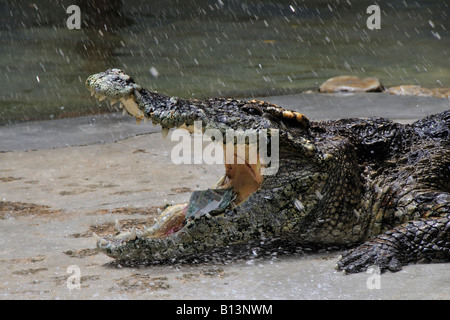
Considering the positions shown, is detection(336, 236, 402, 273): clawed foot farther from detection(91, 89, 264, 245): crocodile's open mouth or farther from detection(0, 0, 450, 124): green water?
detection(0, 0, 450, 124): green water

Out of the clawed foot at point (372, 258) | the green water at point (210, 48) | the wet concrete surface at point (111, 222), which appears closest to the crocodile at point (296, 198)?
the clawed foot at point (372, 258)

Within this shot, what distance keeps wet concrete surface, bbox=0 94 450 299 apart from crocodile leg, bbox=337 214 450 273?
7 centimetres

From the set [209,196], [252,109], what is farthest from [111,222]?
[252,109]

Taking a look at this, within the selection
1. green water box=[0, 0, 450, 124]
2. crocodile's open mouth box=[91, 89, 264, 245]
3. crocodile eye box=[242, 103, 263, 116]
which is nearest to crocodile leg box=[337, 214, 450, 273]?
crocodile's open mouth box=[91, 89, 264, 245]

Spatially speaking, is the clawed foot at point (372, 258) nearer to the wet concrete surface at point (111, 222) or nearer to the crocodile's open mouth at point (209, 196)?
the wet concrete surface at point (111, 222)

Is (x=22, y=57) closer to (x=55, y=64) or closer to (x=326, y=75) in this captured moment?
(x=55, y=64)

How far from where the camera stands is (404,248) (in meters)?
3.59

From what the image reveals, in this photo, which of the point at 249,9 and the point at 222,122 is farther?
the point at 249,9

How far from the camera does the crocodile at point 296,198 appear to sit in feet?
11.9

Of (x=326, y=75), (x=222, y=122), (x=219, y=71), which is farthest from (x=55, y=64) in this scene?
(x=222, y=122)

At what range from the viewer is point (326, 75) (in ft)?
38.5

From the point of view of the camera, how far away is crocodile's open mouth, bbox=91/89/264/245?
12.2 ft

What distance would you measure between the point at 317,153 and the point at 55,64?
10369mm
